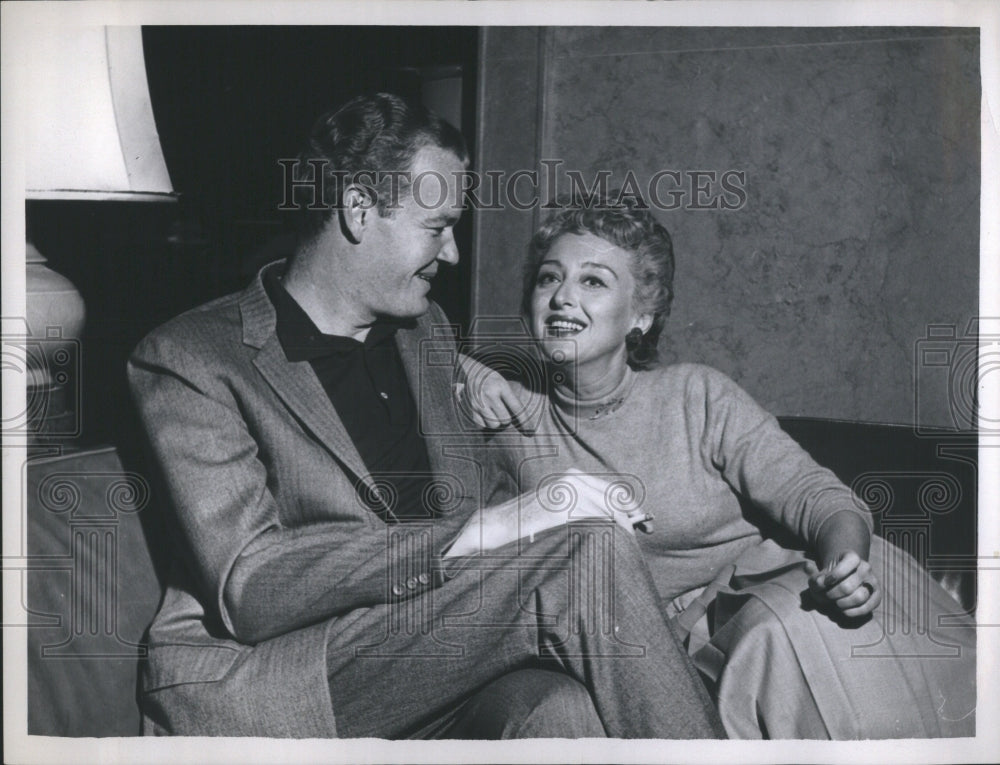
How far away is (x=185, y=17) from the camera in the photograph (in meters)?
2.75

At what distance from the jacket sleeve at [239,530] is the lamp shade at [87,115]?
0.56 m

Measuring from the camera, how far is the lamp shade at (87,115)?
2732 mm

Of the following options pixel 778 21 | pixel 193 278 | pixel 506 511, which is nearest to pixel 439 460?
pixel 506 511

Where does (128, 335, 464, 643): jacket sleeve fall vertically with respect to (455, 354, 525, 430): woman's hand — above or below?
below

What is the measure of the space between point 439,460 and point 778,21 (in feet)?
4.83

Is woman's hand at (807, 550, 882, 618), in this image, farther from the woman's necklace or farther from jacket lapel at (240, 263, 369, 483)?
jacket lapel at (240, 263, 369, 483)

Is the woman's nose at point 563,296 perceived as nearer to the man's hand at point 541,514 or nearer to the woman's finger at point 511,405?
the woman's finger at point 511,405

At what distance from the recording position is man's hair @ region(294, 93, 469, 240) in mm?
2619

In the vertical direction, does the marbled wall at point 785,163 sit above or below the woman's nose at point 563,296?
above

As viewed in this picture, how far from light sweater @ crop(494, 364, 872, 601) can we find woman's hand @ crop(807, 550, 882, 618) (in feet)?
0.27

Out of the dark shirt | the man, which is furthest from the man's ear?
the dark shirt

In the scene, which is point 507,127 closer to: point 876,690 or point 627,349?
point 627,349

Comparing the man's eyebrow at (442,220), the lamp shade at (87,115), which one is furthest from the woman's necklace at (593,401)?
the lamp shade at (87,115)

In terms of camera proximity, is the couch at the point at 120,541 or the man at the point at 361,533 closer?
the man at the point at 361,533
